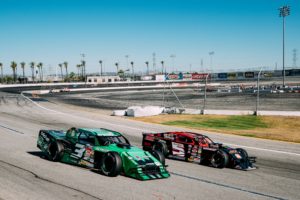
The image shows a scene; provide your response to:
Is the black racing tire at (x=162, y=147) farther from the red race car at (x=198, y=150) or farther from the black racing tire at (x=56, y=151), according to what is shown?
the black racing tire at (x=56, y=151)

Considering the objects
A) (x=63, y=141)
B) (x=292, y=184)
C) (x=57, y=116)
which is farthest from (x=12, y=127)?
(x=292, y=184)

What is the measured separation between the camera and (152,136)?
658 inches

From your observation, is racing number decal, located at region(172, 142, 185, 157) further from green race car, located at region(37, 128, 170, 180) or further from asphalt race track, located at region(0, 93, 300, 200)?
green race car, located at region(37, 128, 170, 180)

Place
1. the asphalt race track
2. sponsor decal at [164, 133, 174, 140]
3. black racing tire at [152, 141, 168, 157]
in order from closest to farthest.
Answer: the asphalt race track
sponsor decal at [164, 133, 174, 140]
black racing tire at [152, 141, 168, 157]

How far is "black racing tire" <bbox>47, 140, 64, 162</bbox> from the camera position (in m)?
14.8

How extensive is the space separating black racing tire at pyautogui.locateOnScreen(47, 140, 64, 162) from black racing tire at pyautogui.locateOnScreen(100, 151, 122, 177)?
2440 millimetres

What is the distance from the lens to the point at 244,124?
29797 millimetres

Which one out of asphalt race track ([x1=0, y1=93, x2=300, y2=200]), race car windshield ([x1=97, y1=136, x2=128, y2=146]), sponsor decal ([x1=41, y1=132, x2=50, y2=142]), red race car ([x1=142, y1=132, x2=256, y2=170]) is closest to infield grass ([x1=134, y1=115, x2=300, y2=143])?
asphalt race track ([x1=0, y1=93, x2=300, y2=200])

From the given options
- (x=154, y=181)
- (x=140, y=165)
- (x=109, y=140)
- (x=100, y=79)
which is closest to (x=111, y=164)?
(x=140, y=165)

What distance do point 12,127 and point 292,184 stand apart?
66.4ft

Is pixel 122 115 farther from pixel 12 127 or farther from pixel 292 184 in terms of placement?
pixel 292 184

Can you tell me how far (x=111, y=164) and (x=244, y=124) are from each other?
19183mm

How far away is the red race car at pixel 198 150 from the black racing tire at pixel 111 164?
386cm

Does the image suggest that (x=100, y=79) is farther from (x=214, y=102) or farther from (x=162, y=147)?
(x=162, y=147)
